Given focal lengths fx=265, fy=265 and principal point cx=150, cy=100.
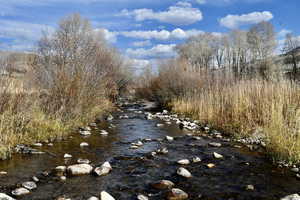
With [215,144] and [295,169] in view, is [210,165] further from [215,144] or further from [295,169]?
[215,144]

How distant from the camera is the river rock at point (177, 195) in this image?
4.44 metres

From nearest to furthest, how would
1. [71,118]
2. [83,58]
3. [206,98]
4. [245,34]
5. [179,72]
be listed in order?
[71,118]
[83,58]
[206,98]
[179,72]
[245,34]

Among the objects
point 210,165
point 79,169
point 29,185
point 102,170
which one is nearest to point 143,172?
point 102,170

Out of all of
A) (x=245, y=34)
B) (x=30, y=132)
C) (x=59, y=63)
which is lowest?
(x=30, y=132)

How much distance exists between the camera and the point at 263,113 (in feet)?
28.3

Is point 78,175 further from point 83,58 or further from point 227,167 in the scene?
point 83,58

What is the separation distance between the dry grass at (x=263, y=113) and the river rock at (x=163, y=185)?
3.00 meters

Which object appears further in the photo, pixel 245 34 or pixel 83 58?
pixel 245 34

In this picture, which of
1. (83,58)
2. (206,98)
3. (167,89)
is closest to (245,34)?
(167,89)

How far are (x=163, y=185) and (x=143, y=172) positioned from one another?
94 cm

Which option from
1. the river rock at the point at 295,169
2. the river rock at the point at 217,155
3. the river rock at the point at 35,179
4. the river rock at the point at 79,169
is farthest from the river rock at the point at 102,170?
the river rock at the point at 295,169

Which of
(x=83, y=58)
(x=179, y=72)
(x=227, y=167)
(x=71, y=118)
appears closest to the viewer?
(x=227, y=167)

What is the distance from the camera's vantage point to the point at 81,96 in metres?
10.8

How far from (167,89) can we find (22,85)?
12.8 meters
